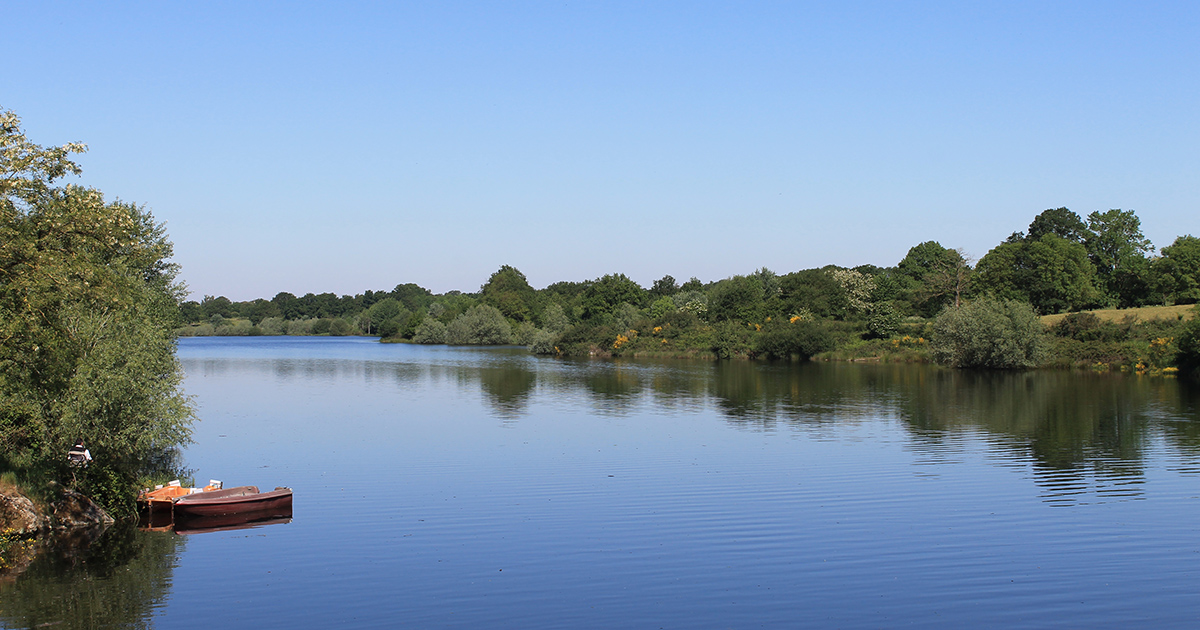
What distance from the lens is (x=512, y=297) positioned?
510 feet

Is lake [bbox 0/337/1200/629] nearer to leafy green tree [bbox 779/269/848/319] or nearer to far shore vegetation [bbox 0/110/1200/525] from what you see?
far shore vegetation [bbox 0/110/1200/525]

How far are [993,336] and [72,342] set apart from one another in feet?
212

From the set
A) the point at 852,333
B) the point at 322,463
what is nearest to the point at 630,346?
the point at 852,333

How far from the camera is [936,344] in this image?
7212 centimetres

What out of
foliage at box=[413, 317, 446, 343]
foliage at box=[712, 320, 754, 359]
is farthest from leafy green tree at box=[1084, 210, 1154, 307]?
foliage at box=[413, 317, 446, 343]

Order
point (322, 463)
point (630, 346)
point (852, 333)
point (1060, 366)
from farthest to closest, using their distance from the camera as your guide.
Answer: point (630, 346) < point (852, 333) < point (1060, 366) < point (322, 463)

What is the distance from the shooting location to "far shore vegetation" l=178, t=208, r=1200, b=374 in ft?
222

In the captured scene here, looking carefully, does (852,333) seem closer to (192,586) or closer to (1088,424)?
(1088,424)

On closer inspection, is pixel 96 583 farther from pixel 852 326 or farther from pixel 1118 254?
pixel 1118 254

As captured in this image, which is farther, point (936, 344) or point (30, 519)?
point (936, 344)

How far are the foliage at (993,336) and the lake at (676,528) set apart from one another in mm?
26390

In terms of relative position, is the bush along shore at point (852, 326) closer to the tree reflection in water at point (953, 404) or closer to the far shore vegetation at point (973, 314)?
the far shore vegetation at point (973, 314)

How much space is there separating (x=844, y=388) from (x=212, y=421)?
1396 inches

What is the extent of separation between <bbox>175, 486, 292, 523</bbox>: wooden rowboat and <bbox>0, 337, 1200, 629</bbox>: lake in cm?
70
